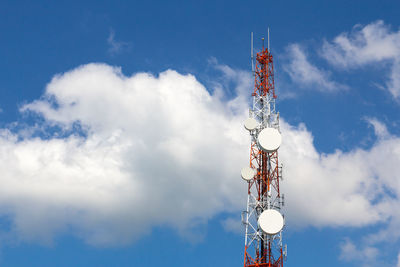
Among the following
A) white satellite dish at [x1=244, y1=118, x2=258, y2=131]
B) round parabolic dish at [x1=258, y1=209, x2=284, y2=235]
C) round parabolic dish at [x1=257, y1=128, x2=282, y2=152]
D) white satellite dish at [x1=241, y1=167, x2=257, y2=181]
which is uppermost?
white satellite dish at [x1=244, y1=118, x2=258, y2=131]

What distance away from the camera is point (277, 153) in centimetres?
6281

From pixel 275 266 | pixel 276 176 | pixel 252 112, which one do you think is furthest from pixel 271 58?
pixel 275 266

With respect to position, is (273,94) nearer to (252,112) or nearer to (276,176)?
(252,112)

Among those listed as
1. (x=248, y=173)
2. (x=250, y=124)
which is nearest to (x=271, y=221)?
(x=248, y=173)

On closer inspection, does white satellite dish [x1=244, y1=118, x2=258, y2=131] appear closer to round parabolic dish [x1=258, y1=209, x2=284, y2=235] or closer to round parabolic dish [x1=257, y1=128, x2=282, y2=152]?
round parabolic dish [x1=257, y1=128, x2=282, y2=152]

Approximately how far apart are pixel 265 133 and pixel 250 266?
55.7 feet

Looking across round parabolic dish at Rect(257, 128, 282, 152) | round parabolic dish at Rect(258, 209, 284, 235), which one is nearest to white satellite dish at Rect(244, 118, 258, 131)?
round parabolic dish at Rect(257, 128, 282, 152)

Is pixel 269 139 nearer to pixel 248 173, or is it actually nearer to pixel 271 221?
pixel 248 173

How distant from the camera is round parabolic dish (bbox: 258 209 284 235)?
56156 mm

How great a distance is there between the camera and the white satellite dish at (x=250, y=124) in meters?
63.7

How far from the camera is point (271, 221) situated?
5659cm

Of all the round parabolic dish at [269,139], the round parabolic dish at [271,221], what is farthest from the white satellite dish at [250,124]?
the round parabolic dish at [271,221]

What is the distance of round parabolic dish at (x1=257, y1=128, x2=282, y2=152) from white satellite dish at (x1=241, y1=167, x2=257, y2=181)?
3.64 m

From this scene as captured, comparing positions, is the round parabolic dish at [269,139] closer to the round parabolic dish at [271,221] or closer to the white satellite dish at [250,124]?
the white satellite dish at [250,124]
